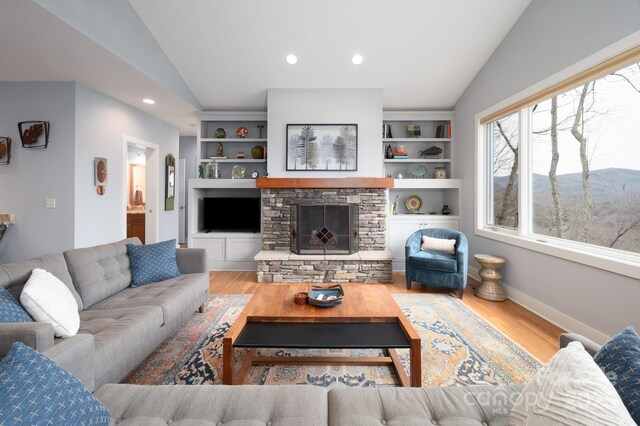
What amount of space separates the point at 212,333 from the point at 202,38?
3.44 m

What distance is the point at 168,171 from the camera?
562 cm

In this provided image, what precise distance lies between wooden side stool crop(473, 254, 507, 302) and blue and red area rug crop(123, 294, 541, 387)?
734 millimetres

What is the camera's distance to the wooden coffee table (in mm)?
1775

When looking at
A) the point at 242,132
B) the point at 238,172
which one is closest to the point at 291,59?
the point at 242,132

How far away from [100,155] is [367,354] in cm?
419

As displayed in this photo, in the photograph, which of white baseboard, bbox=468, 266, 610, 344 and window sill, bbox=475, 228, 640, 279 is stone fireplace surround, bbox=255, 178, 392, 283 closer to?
white baseboard, bbox=468, 266, 610, 344

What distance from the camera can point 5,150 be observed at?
3664mm

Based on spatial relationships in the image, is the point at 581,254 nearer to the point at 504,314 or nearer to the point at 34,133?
the point at 504,314

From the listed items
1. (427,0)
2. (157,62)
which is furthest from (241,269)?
(427,0)

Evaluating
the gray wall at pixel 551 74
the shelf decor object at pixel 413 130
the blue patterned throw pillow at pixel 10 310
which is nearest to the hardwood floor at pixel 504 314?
→ the gray wall at pixel 551 74

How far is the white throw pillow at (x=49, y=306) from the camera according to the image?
1586 millimetres

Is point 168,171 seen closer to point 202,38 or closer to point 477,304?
point 202,38

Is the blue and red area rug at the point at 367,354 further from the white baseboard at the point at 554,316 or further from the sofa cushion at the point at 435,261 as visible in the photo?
the sofa cushion at the point at 435,261

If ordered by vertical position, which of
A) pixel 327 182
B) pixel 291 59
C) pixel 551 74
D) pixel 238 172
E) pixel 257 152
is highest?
pixel 291 59
